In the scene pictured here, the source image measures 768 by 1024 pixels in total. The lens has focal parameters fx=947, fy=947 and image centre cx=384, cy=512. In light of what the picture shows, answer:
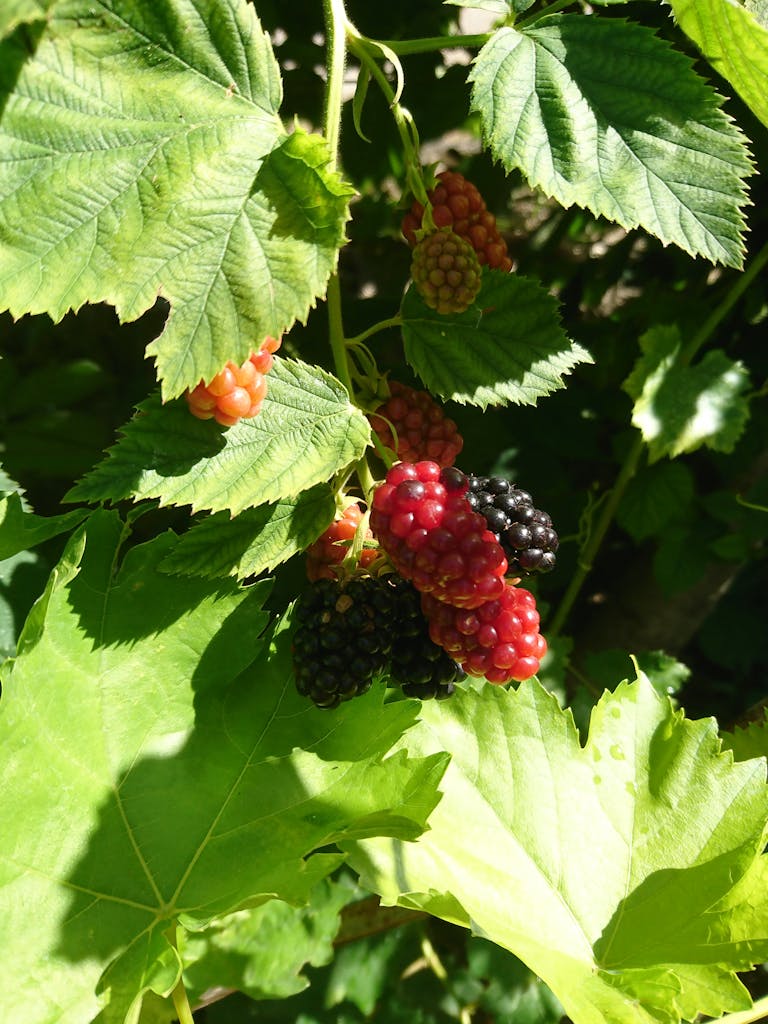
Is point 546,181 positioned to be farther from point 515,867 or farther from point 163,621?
point 515,867

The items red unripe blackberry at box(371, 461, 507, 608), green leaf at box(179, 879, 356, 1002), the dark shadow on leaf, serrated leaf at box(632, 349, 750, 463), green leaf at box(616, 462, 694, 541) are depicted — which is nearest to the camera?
the dark shadow on leaf

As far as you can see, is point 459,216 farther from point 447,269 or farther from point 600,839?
point 600,839

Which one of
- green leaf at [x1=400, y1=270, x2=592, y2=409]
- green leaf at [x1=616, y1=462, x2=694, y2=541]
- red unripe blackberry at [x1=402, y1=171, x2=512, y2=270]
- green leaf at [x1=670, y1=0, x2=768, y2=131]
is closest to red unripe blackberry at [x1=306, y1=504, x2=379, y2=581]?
green leaf at [x1=400, y1=270, x2=592, y2=409]

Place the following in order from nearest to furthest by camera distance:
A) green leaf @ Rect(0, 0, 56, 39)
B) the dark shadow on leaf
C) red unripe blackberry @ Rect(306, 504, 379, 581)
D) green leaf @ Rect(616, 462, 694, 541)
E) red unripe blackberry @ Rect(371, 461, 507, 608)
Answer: green leaf @ Rect(0, 0, 56, 39) < the dark shadow on leaf < red unripe blackberry @ Rect(371, 461, 507, 608) < red unripe blackberry @ Rect(306, 504, 379, 581) < green leaf @ Rect(616, 462, 694, 541)

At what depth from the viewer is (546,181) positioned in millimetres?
813

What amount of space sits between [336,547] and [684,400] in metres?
0.70

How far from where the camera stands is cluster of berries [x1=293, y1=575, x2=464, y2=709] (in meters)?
0.81

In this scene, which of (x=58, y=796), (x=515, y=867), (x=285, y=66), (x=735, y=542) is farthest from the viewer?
(x=735, y=542)

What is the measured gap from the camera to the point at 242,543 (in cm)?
83

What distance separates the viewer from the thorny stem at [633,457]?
1376 mm

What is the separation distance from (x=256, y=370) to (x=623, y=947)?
69 cm

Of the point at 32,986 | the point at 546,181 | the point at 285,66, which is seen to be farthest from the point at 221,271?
the point at 285,66

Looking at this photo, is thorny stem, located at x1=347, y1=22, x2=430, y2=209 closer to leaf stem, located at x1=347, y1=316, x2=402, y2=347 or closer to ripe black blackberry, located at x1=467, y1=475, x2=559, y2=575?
leaf stem, located at x1=347, y1=316, x2=402, y2=347

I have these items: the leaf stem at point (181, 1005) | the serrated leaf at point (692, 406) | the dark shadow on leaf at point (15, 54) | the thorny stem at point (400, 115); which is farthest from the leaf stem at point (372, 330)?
the leaf stem at point (181, 1005)
